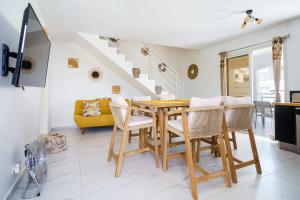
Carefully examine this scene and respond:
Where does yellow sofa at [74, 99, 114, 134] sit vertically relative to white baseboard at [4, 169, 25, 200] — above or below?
above

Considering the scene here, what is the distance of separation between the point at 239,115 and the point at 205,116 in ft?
1.79

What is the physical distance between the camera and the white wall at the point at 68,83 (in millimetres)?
4680

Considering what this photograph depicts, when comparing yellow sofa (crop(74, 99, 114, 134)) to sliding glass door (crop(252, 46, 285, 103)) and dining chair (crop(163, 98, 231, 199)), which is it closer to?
dining chair (crop(163, 98, 231, 199))

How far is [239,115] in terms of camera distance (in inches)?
75.5

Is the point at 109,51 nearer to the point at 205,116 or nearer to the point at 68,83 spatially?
the point at 68,83

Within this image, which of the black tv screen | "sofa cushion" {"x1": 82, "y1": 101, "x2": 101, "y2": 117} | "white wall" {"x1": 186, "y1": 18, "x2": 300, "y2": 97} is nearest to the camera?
the black tv screen

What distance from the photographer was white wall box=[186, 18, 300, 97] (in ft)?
10.6

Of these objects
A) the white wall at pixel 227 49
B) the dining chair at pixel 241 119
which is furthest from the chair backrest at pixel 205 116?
the white wall at pixel 227 49

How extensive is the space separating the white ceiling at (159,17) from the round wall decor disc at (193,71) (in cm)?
163

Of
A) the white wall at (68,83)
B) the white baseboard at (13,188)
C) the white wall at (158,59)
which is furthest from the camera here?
the white wall at (158,59)

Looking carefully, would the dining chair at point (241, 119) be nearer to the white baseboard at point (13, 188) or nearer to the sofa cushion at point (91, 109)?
the white baseboard at point (13, 188)

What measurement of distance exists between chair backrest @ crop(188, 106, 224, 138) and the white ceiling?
1907 mm

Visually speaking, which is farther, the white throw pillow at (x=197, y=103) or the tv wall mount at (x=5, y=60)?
the white throw pillow at (x=197, y=103)

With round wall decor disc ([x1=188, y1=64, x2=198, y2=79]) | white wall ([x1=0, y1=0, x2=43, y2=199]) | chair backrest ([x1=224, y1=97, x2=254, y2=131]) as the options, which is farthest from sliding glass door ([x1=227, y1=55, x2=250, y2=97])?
white wall ([x1=0, y1=0, x2=43, y2=199])
